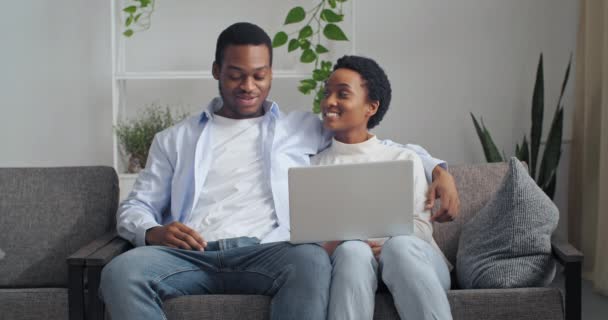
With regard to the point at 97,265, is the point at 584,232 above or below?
below

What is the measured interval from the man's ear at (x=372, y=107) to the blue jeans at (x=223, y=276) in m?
0.53

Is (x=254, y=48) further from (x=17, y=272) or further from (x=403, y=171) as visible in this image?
(x=17, y=272)

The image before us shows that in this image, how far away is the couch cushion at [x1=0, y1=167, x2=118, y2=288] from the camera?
2314 millimetres

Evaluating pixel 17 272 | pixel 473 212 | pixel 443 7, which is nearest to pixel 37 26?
pixel 17 272

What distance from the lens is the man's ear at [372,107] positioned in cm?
231

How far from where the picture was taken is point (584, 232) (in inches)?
128

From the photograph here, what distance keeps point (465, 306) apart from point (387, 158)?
0.53 meters

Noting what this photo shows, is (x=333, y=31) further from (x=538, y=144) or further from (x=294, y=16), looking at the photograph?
(x=538, y=144)

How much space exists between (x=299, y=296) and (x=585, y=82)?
1.95 m

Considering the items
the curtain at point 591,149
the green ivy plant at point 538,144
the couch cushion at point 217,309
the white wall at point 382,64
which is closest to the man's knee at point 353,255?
the couch cushion at point 217,309

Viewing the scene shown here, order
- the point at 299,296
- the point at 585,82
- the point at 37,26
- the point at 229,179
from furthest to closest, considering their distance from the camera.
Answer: the point at 37,26 < the point at 585,82 < the point at 229,179 < the point at 299,296

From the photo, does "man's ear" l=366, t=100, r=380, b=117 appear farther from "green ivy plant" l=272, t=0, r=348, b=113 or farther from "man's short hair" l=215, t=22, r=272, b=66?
"green ivy plant" l=272, t=0, r=348, b=113

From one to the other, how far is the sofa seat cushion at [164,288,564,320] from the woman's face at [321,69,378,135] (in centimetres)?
57

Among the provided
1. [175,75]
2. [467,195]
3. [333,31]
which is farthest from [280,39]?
[467,195]
